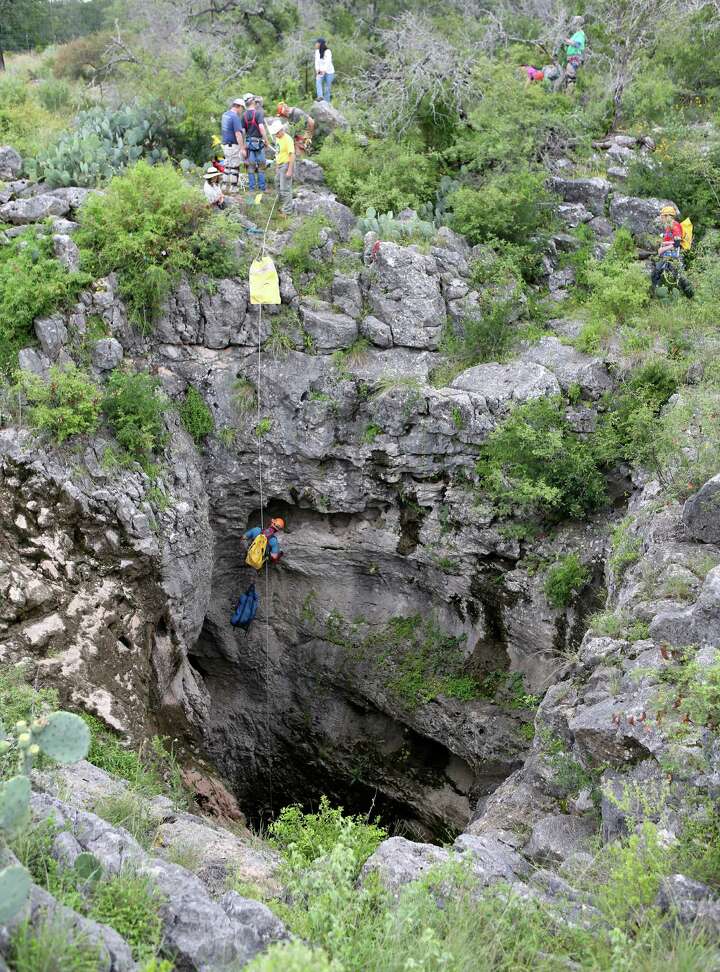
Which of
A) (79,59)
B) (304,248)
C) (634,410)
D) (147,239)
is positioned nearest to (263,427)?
(304,248)

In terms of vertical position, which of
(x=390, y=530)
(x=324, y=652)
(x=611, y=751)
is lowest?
(x=324, y=652)

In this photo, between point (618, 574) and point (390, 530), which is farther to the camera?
point (390, 530)

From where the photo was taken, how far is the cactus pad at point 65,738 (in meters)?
5.49

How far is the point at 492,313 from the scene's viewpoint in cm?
1200

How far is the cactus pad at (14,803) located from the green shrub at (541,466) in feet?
24.2

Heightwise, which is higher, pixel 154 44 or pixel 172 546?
pixel 154 44

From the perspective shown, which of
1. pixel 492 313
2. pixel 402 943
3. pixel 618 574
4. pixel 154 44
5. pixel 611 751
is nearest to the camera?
pixel 402 943

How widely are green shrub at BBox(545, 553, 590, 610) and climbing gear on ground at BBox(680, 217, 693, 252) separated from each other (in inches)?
214

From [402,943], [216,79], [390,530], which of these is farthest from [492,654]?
[216,79]

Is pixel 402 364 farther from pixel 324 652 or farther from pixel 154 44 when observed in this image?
pixel 154 44

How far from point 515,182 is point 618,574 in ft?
24.4

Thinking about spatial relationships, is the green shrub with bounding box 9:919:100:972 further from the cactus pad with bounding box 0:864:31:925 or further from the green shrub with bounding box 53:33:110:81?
the green shrub with bounding box 53:33:110:81

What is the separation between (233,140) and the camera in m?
12.8

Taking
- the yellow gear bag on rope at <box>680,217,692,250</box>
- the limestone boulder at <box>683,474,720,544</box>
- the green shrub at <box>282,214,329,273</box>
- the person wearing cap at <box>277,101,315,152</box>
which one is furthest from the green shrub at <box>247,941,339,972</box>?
the person wearing cap at <box>277,101,315,152</box>
